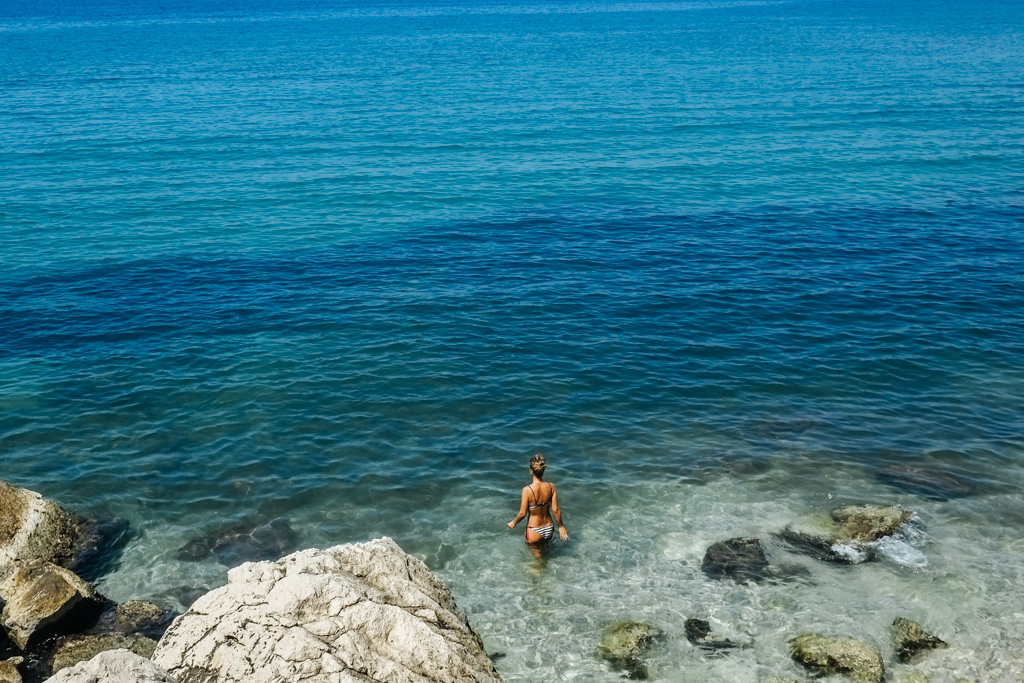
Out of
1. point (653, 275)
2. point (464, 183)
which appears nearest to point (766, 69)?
point (464, 183)

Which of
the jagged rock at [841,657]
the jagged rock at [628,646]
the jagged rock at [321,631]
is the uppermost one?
the jagged rock at [321,631]

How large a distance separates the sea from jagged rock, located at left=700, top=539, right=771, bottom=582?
0.26 metres

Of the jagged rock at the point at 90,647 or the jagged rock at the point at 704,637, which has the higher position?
the jagged rock at the point at 90,647

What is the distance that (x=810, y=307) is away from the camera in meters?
30.8

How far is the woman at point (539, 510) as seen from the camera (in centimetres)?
1773

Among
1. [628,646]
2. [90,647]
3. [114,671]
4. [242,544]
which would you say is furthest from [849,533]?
[90,647]

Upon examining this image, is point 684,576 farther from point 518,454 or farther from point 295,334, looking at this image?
point 295,334

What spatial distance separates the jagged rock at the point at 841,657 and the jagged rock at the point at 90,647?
1124 centimetres

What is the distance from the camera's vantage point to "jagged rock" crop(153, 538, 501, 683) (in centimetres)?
1001

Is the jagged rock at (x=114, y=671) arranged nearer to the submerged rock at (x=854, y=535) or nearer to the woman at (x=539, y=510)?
the woman at (x=539, y=510)

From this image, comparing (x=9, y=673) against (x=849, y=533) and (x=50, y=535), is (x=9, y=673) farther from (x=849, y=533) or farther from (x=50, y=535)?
(x=849, y=533)

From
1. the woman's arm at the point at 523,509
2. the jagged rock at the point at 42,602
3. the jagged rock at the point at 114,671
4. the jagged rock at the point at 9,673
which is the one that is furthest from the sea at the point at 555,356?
the jagged rock at the point at 114,671

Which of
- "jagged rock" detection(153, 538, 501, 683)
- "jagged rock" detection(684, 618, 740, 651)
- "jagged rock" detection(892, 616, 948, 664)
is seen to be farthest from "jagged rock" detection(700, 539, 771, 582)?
"jagged rock" detection(153, 538, 501, 683)

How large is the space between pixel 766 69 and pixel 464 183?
5125 cm
